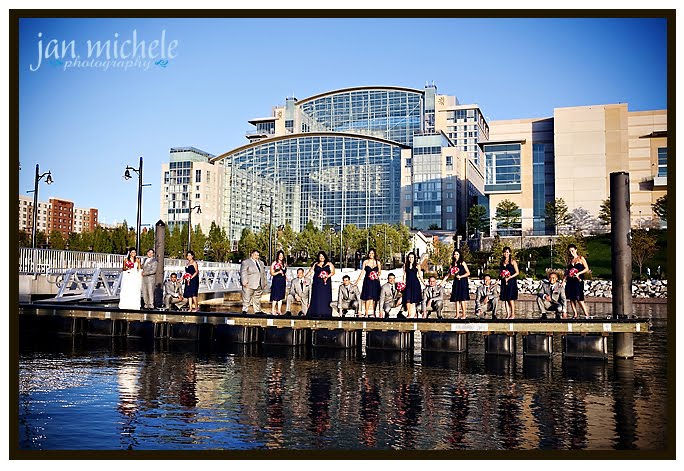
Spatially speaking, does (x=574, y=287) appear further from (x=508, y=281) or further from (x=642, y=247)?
(x=642, y=247)

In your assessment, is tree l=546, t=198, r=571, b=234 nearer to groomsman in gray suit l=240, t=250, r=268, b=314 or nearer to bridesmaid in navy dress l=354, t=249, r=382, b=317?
bridesmaid in navy dress l=354, t=249, r=382, b=317

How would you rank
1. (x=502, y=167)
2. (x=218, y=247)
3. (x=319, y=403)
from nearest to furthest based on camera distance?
(x=319, y=403), (x=502, y=167), (x=218, y=247)

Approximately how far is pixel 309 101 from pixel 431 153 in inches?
1565

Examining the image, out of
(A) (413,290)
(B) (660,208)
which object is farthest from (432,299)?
(B) (660,208)

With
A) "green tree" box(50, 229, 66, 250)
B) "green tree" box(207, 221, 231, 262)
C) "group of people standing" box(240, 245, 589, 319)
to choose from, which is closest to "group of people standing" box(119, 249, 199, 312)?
"group of people standing" box(240, 245, 589, 319)

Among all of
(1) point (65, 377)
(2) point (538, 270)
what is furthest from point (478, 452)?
(2) point (538, 270)

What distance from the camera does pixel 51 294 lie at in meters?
30.5

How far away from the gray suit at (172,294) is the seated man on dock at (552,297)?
11560mm

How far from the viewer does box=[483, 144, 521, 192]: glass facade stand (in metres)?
89.8

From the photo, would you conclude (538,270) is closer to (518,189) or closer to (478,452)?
(518,189)

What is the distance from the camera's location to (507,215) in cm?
8775

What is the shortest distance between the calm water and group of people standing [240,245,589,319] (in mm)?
1457

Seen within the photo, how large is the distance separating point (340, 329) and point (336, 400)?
22.2 feet
